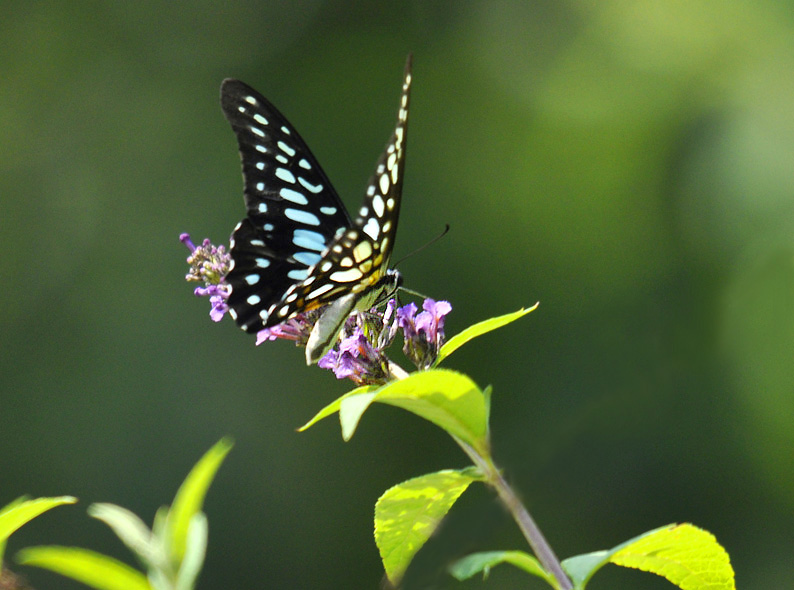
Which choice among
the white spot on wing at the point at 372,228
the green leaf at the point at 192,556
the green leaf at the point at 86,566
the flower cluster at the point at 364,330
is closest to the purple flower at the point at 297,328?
the flower cluster at the point at 364,330

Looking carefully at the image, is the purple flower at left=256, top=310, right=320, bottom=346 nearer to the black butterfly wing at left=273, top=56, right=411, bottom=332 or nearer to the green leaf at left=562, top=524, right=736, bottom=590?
the black butterfly wing at left=273, top=56, right=411, bottom=332

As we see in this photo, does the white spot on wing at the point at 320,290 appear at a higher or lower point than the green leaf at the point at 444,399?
higher

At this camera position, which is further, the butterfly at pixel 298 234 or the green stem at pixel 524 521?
the butterfly at pixel 298 234

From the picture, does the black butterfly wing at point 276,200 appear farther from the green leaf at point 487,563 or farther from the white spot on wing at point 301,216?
the green leaf at point 487,563

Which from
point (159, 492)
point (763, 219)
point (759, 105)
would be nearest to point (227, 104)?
point (159, 492)

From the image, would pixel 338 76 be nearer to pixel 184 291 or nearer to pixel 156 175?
pixel 156 175

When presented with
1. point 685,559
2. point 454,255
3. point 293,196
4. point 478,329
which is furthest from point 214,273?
point 454,255

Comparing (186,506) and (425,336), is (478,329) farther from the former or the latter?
(186,506)

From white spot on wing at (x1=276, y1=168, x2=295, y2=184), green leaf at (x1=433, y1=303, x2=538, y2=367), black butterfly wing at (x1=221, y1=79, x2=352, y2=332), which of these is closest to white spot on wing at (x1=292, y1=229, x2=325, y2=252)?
black butterfly wing at (x1=221, y1=79, x2=352, y2=332)
